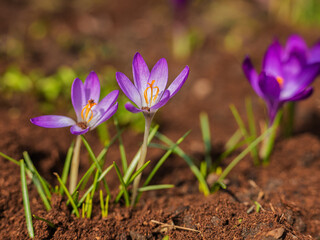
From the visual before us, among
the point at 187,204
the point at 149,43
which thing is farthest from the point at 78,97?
the point at 149,43

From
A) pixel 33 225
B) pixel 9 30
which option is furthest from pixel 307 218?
pixel 9 30

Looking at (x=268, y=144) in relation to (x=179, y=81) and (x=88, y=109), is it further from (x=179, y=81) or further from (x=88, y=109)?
(x=88, y=109)

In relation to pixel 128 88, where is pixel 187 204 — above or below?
below

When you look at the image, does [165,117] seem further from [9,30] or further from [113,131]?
[9,30]

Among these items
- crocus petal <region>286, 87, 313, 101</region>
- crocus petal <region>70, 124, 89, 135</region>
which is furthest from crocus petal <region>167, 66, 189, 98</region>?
crocus petal <region>286, 87, 313, 101</region>

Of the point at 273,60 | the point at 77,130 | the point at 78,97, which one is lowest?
the point at 273,60

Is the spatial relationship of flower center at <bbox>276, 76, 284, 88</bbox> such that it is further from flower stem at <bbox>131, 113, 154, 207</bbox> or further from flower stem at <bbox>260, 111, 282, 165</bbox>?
flower stem at <bbox>131, 113, 154, 207</bbox>
